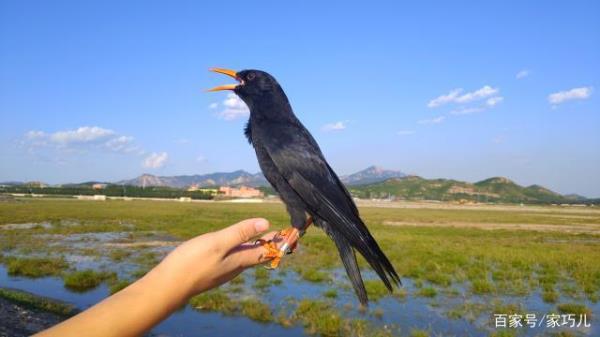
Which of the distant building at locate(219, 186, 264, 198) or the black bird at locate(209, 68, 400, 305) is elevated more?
the black bird at locate(209, 68, 400, 305)

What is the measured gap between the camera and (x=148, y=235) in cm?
3606

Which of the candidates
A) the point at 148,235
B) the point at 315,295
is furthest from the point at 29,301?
the point at 148,235

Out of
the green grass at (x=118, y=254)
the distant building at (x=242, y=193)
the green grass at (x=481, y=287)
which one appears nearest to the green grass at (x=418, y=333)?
the green grass at (x=481, y=287)

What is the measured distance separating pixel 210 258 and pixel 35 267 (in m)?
21.6

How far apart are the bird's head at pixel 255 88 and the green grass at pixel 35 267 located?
19.1m

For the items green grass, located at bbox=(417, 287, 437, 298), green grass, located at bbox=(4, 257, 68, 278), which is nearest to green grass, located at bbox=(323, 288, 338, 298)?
green grass, located at bbox=(417, 287, 437, 298)

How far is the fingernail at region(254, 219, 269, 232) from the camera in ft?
7.73

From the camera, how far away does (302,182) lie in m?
3.56

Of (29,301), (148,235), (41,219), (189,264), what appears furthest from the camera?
(41,219)

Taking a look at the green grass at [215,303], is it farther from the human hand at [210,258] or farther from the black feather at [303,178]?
the human hand at [210,258]

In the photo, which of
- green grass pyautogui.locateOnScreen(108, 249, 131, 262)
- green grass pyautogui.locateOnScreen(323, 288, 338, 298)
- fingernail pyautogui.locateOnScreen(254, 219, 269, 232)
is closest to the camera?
fingernail pyautogui.locateOnScreen(254, 219, 269, 232)

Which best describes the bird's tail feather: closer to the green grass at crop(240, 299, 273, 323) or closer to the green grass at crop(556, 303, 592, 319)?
the green grass at crop(240, 299, 273, 323)

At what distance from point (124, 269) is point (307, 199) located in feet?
64.0

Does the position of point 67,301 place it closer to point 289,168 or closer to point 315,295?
point 315,295
